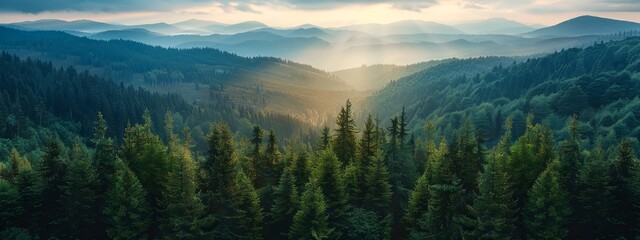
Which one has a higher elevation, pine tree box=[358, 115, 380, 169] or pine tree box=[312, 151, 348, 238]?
pine tree box=[358, 115, 380, 169]

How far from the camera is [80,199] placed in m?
51.7

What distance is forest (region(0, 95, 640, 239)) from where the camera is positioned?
45500mm

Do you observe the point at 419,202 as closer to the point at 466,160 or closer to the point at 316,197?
the point at 466,160

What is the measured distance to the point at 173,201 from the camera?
4634 cm

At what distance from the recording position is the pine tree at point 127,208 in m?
48.1

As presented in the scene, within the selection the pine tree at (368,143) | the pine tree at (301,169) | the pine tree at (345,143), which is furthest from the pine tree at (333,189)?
the pine tree at (345,143)

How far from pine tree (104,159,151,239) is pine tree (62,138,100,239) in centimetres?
342

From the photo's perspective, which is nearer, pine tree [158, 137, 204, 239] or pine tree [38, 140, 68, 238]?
pine tree [158, 137, 204, 239]

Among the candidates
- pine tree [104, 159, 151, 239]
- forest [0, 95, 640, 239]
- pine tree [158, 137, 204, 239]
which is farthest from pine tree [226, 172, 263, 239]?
pine tree [104, 159, 151, 239]

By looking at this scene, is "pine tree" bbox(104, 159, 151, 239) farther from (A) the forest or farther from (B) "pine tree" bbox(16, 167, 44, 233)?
(B) "pine tree" bbox(16, 167, 44, 233)

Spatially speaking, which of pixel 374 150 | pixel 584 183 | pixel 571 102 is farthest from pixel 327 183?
pixel 571 102

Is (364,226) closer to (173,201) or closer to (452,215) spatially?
(452,215)

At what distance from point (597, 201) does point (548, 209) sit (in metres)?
7.53

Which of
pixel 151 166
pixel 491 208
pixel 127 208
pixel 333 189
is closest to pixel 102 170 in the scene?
pixel 151 166
